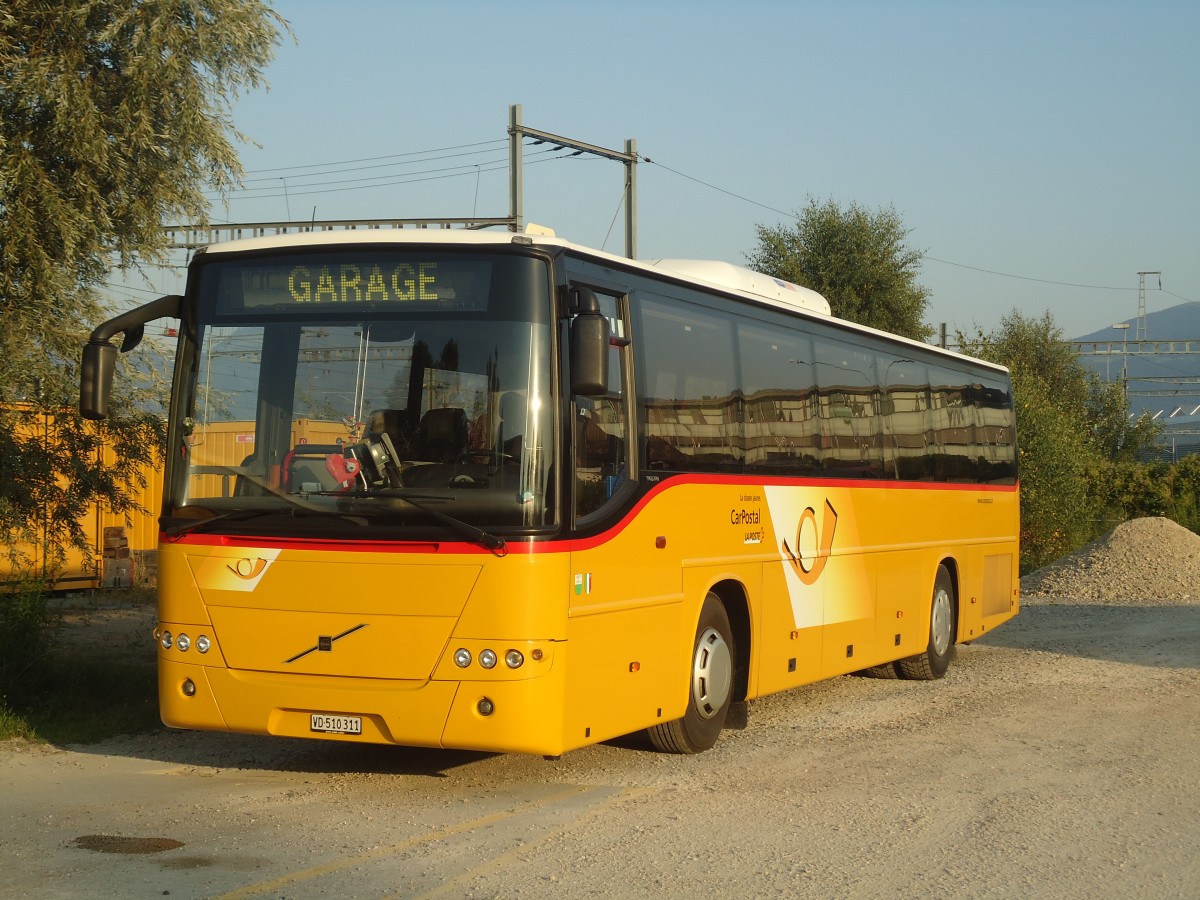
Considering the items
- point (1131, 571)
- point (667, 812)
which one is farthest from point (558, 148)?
point (667, 812)

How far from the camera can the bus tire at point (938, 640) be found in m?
15.6

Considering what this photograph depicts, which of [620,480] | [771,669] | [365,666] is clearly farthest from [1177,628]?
[365,666]

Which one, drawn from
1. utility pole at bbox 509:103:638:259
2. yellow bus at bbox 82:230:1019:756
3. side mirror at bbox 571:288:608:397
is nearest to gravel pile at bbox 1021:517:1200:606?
utility pole at bbox 509:103:638:259

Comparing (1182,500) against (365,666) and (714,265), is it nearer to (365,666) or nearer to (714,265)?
(714,265)

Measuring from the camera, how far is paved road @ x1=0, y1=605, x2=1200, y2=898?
6789mm

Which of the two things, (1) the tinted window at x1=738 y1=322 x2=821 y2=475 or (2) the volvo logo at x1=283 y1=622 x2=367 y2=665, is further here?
(1) the tinted window at x1=738 y1=322 x2=821 y2=475

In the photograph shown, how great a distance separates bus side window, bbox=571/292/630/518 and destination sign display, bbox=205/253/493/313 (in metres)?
0.94

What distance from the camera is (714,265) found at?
1184cm

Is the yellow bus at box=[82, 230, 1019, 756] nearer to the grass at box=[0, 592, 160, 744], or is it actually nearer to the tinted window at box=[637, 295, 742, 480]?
Answer: the tinted window at box=[637, 295, 742, 480]

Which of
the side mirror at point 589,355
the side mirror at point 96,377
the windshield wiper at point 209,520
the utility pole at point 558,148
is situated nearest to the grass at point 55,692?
the windshield wiper at point 209,520

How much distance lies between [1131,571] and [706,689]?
18.8 meters

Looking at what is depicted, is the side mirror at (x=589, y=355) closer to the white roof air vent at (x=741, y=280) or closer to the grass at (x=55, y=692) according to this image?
the white roof air vent at (x=741, y=280)

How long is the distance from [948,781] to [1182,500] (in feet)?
98.8

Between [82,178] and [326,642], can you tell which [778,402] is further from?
[82,178]
